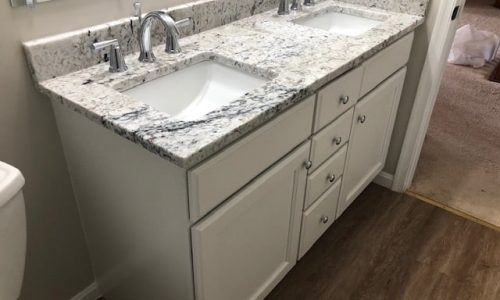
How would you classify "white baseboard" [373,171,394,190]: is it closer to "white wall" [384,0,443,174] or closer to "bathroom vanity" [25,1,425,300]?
"white wall" [384,0,443,174]

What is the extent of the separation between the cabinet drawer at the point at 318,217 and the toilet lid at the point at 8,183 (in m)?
0.90

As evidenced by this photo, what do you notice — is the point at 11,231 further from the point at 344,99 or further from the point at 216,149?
the point at 344,99

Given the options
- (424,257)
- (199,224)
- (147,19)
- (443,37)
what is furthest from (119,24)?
(424,257)

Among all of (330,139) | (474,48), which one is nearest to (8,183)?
(330,139)

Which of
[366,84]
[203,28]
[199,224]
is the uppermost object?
[203,28]

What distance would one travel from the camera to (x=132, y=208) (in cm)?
115

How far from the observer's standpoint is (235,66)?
1312 mm

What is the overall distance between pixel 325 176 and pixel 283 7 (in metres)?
0.71

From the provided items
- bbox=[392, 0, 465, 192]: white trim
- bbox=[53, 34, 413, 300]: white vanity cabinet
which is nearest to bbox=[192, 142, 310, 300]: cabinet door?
bbox=[53, 34, 413, 300]: white vanity cabinet

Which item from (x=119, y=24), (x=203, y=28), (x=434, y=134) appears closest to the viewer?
(x=119, y=24)

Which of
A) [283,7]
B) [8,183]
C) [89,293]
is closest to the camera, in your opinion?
[8,183]

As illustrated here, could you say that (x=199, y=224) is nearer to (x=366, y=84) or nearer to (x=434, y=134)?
(x=366, y=84)

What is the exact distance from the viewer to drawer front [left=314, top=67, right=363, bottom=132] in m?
1.31

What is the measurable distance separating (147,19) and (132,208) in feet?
1.71
